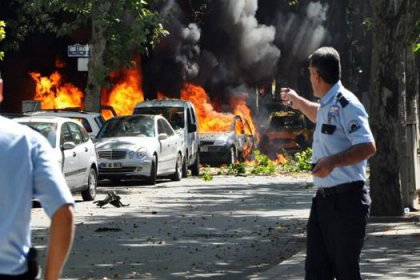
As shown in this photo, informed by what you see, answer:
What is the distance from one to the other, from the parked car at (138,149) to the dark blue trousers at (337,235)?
705 inches

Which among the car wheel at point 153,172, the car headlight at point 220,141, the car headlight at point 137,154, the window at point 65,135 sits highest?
the car headlight at point 220,141

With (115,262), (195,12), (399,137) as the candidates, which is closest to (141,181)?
(399,137)

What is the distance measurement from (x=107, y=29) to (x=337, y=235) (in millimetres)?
23255

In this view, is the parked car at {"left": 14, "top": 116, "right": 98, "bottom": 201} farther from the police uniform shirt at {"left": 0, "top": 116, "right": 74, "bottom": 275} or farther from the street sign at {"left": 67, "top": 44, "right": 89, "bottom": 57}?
the police uniform shirt at {"left": 0, "top": 116, "right": 74, "bottom": 275}

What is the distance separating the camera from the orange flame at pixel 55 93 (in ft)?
127

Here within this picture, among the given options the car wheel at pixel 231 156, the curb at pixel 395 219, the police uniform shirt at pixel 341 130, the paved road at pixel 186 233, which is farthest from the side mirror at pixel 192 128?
the police uniform shirt at pixel 341 130

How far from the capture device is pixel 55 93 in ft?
129

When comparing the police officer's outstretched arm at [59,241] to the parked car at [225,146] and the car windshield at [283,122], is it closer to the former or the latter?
the parked car at [225,146]

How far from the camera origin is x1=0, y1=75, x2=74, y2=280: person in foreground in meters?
3.58

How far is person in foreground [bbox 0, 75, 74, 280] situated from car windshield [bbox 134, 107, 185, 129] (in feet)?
84.5

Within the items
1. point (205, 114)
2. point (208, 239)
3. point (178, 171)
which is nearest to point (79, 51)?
point (178, 171)

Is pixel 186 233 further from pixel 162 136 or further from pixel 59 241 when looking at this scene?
pixel 59 241

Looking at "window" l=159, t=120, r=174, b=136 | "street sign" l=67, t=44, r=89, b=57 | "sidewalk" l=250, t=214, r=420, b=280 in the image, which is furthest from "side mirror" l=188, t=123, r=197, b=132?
"sidewalk" l=250, t=214, r=420, b=280

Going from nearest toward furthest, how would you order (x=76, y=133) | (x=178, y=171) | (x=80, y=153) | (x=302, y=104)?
(x=302, y=104) → (x=80, y=153) → (x=76, y=133) → (x=178, y=171)
